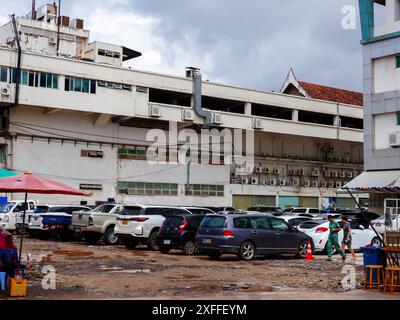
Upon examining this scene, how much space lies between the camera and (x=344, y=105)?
193ft

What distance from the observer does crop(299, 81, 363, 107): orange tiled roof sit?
61000 millimetres

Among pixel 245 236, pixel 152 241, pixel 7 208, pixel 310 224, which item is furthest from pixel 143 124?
pixel 245 236

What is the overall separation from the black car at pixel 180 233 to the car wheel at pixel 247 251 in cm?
243

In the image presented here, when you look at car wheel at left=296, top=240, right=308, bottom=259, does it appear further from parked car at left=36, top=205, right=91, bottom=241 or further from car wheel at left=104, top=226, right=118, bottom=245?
parked car at left=36, top=205, right=91, bottom=241

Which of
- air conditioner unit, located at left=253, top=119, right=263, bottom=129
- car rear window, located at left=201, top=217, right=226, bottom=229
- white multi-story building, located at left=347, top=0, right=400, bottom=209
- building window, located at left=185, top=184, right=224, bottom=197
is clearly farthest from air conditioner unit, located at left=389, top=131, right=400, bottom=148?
building window, located at left=185, top=184, right=224, bottom=197

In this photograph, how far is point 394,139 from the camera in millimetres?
35281

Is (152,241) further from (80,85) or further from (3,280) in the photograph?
(80,85)

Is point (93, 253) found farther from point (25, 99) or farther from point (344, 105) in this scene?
point (344, 105)

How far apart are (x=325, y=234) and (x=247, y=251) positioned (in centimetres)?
480

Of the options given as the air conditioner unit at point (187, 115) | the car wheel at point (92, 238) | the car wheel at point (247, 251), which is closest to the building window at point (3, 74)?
the air conditioner unit at point (187, 115)

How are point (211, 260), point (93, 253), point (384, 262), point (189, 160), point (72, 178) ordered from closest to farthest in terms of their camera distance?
point (384, 262) < point (211, 260) < point (93, 253) < point (72, 178) < point (189, 160)

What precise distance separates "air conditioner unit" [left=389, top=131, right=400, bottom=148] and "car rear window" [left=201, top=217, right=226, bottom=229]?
1856cm
